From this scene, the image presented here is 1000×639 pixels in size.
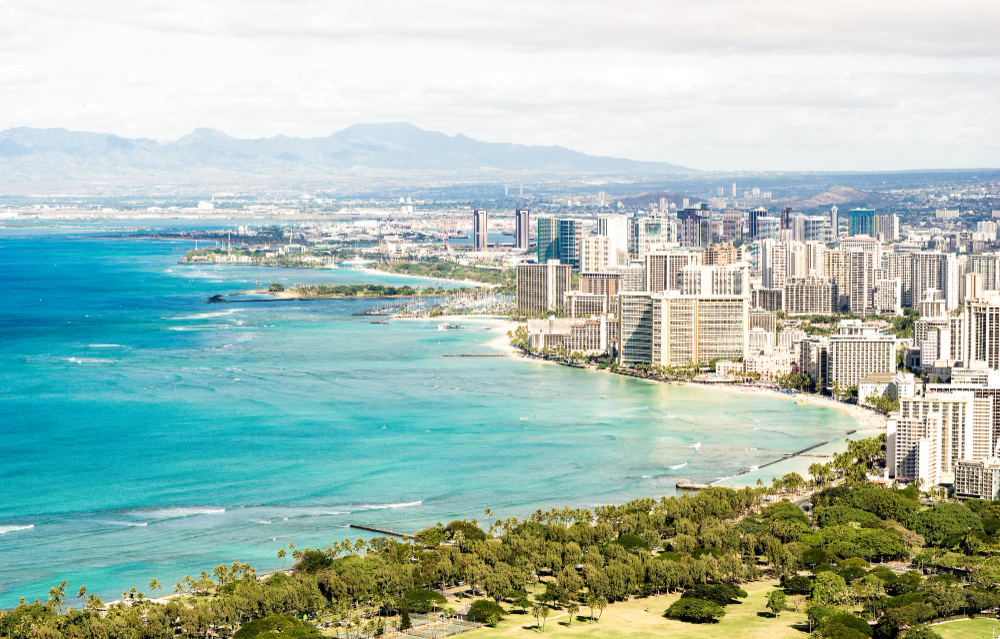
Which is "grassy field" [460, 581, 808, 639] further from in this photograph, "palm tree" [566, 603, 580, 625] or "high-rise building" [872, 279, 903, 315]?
"high-rise building" [872, 279, 903, 315]

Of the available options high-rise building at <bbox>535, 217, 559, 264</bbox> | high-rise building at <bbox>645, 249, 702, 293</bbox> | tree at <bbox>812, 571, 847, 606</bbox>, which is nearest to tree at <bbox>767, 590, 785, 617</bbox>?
tree at <bbox>812, 571, 847, 606</bbox>

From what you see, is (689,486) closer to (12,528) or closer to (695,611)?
(695,611)

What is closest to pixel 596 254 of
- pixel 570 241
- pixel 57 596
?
pixel 570 241

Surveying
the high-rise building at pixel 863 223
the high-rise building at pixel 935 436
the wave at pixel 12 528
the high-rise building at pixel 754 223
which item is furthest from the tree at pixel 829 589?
the high-rise building at pixel 863 223

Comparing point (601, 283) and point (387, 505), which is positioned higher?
point (601, 283)

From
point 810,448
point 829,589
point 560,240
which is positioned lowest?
point 829,589

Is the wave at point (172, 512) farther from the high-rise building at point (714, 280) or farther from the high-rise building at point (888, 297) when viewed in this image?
→ the high-rise building at point (888, 297)

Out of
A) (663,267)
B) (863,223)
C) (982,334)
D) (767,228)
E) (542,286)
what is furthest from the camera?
(863,223)
